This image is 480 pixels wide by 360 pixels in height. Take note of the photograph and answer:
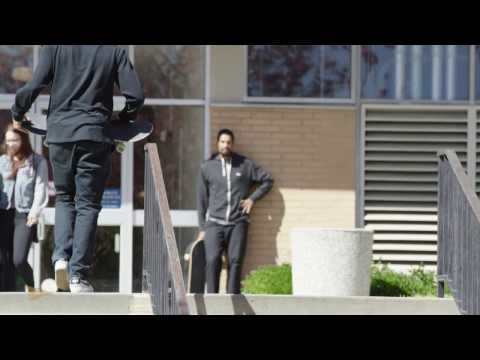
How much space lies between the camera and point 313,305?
879 cm

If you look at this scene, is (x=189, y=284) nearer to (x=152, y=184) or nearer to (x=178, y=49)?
(x=178, y=49)

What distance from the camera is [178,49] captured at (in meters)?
12.3

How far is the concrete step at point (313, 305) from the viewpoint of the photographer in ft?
27.9

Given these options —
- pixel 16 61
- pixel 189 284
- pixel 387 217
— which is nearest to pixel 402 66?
pixel 387 217

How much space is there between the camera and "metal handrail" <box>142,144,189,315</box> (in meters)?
6.69

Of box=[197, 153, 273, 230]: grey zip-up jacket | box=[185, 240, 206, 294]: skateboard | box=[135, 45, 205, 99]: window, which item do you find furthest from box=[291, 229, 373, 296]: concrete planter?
box=[135, 45, 205, 99]: window

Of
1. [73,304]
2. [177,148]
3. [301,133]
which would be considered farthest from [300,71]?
[73,304]

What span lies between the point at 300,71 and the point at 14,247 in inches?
156

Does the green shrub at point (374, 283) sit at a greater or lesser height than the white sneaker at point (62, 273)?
lesser

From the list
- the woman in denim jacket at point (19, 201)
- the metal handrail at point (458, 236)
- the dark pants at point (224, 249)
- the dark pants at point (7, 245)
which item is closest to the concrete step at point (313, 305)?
the metal handrail at point (458, 236)

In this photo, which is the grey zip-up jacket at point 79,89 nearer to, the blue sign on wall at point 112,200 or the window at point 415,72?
the blue sign on wall at point 112,200

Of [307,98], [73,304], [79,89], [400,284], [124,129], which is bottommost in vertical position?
[400,284]

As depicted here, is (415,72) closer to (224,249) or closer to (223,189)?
(223,189)

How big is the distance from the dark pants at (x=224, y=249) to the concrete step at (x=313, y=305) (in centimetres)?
261
